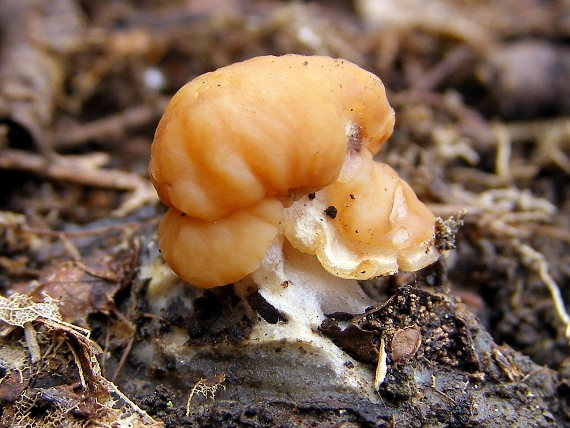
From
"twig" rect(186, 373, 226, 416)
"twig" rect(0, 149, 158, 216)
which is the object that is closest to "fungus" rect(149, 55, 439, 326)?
"twig" rect(186, 373, 226, 416)

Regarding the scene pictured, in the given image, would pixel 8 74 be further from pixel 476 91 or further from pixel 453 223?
pixel 476 91

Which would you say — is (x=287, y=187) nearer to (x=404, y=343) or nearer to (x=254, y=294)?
(x=254, y=294)

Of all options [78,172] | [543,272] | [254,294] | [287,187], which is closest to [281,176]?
[287,187]

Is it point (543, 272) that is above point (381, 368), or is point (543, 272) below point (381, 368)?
below

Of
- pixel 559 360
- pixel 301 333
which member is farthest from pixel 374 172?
pixel 559 360

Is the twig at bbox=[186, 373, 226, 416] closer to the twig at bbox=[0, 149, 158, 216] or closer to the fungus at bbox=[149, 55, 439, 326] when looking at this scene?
the fungus at bbox=[149, 55, 439, 326]

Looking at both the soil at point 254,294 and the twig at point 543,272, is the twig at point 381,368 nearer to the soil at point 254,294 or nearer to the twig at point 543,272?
the soil at point 254,294
